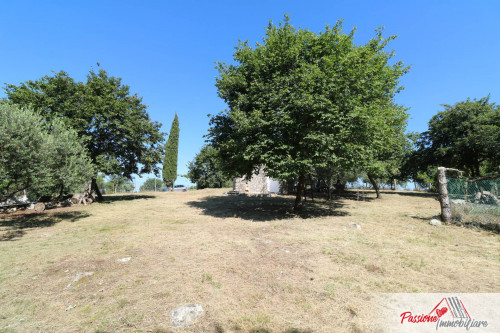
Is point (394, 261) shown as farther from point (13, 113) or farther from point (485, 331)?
point (13, 113)

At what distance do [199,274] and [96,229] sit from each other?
8.90m

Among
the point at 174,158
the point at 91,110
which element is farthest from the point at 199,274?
the point at 174,158

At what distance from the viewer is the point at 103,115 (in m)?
20.4

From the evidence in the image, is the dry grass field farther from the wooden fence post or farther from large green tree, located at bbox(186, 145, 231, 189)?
large green tree, located at bbox(186, 145, 231, 189)

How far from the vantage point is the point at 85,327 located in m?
3.84

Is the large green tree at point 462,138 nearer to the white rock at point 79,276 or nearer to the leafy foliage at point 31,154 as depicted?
the white rock at point 79,276

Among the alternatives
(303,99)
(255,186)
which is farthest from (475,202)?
(255,186)

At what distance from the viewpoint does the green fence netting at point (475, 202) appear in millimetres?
9746

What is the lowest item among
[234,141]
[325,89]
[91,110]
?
[234,141]

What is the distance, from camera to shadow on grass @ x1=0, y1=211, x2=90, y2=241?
35.5 feet

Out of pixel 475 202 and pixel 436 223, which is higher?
pixel 475 202

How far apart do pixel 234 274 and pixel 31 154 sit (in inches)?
437

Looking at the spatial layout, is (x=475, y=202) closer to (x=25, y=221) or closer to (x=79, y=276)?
(x=79, y=276)

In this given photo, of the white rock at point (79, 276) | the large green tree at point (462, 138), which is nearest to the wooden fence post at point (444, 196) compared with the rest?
the white rock at point (79, 276)
